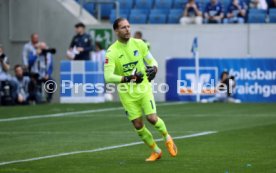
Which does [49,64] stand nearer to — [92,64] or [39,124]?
[92,64]

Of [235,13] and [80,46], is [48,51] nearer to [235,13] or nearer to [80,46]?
[80,46]

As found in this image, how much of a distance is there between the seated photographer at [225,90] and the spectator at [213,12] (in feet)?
9.82

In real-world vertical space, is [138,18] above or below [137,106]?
above

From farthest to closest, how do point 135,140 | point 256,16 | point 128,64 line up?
point 256,16
point 135,140
point 128,64

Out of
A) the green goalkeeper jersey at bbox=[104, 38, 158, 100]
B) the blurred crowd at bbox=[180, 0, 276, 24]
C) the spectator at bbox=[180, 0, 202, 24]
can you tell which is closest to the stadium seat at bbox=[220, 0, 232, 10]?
the blurred crowd at bbox=[180, 0, 276, 24]

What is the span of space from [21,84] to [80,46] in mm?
2369

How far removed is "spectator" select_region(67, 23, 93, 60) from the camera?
28658 millimetres

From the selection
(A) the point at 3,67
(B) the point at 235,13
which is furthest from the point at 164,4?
(A) the point at 3,67

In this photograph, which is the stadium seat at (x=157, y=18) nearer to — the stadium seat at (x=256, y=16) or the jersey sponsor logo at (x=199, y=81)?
the jersey sponsor logo at (x=199, y=81)

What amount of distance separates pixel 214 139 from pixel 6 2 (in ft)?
53.2

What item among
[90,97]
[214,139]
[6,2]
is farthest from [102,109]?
[214,139]

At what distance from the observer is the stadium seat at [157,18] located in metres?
31.9

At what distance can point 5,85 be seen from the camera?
2750cm

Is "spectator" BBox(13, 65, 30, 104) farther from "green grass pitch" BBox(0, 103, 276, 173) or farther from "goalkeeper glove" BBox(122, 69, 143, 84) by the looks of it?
"goalkeeper glove" BBox(122, 69, 143, 84)
